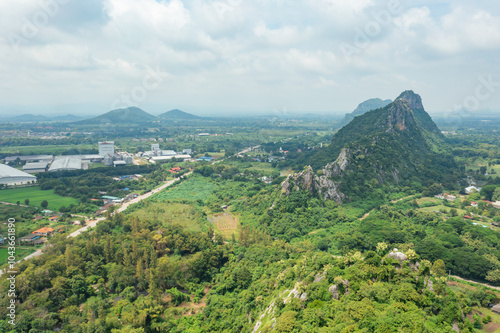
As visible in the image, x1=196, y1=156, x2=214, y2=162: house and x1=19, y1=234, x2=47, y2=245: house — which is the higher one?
x1=196, y1=156, x2=214, y2=162: house

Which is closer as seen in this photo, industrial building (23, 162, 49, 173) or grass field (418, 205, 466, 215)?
grass field (418, 205, 466, 215)

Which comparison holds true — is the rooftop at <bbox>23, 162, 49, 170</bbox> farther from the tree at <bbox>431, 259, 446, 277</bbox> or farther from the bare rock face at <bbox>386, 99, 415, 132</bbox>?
the bare rock face at <bbox>386, 99, 415, 132</bbox>

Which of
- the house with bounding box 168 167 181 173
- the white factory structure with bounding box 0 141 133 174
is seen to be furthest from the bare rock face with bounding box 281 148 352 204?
the white factory structure with bounding box 0 141 133 174

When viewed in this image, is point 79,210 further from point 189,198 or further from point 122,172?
point 122,172

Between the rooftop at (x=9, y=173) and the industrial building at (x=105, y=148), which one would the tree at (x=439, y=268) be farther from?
the industrial building at (x=105, y=148)

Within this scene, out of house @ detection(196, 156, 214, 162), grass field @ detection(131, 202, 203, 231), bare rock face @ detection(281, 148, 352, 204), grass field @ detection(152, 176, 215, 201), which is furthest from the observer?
house @ detection(196, 156, 214, 162)

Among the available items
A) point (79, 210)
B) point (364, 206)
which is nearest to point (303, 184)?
point (364, 206)

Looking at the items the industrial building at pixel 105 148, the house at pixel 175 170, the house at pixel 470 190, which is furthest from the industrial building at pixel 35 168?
the house at pixel 470 190
